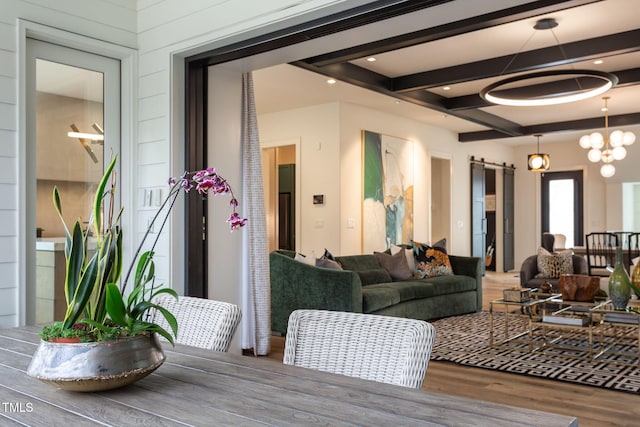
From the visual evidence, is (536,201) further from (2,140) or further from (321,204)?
(2,140)

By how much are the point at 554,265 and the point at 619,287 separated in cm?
249

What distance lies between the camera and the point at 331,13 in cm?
297

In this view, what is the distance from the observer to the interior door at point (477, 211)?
35.4 ft

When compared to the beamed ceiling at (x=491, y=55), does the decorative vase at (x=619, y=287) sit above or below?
below

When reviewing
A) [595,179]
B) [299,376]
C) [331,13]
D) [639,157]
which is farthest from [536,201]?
[299,376]

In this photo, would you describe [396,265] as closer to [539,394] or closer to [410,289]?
[410,289]

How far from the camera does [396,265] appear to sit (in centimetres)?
654

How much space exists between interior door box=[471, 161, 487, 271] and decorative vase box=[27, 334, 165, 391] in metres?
9.88

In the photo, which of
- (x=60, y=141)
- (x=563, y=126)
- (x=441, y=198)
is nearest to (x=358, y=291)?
(x=60, y=141)

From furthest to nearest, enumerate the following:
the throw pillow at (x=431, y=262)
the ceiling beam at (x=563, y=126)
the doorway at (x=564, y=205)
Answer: the doorway at (x=564, y=205) → the ceiling beam at (x=563, y=126) → the throw pillow at (x=431, y=262)

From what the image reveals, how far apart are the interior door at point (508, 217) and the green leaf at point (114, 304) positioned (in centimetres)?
1146

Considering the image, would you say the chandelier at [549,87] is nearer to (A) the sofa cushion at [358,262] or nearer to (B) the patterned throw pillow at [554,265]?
(B) the patterned throw pillow at [554,265]

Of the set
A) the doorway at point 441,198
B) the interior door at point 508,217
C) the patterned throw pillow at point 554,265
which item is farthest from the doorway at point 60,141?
the interior door at point 508,217

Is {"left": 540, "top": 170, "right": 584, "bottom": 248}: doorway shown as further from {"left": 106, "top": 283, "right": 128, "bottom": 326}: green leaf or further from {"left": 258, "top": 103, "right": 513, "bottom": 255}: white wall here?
{"left": 106, "top": 283, "right": 128, "bottom": 326}: green leaf
